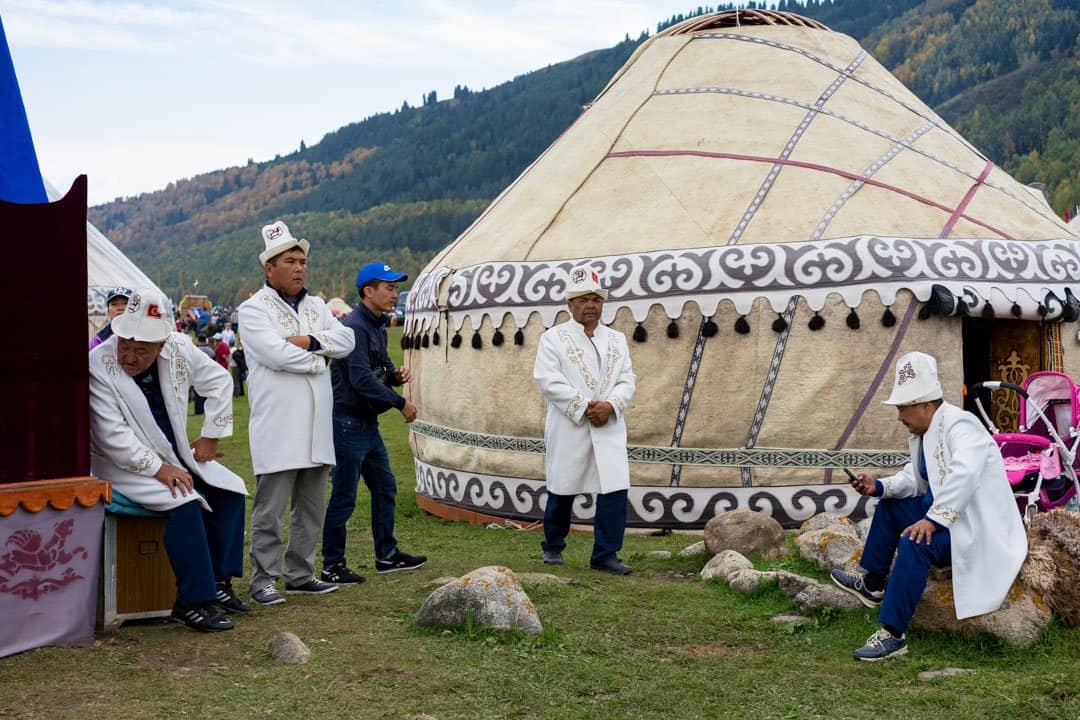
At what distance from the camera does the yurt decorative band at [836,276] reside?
648 cm

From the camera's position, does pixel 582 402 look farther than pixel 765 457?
No

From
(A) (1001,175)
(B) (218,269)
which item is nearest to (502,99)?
(B) (218,269)

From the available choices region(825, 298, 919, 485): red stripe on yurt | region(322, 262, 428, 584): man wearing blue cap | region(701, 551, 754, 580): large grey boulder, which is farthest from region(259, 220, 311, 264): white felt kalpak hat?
region(825, 298, 919, 485): red stripe on yurt

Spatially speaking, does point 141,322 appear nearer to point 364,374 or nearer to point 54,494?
point 54,494

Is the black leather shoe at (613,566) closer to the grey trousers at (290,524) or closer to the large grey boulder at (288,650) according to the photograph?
the grey trousers at (290,524)

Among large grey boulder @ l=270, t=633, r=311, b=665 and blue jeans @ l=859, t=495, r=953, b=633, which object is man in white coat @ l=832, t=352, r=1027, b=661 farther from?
large grey boulder @ l=270, t=633, r=311, b=665

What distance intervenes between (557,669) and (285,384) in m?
1.73

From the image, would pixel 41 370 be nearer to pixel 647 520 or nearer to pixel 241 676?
pixel 241 676

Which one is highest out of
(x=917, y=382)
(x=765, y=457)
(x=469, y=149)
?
(x=469, y=149)

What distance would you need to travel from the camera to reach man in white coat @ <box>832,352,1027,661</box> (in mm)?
3693

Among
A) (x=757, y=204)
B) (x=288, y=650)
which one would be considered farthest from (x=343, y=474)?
(x=757, y=204)

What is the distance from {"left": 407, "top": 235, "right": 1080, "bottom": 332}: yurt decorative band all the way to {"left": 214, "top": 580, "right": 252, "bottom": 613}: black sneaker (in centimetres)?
302

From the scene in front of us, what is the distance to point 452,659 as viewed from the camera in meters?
3.65

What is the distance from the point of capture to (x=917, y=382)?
3.81 metres
